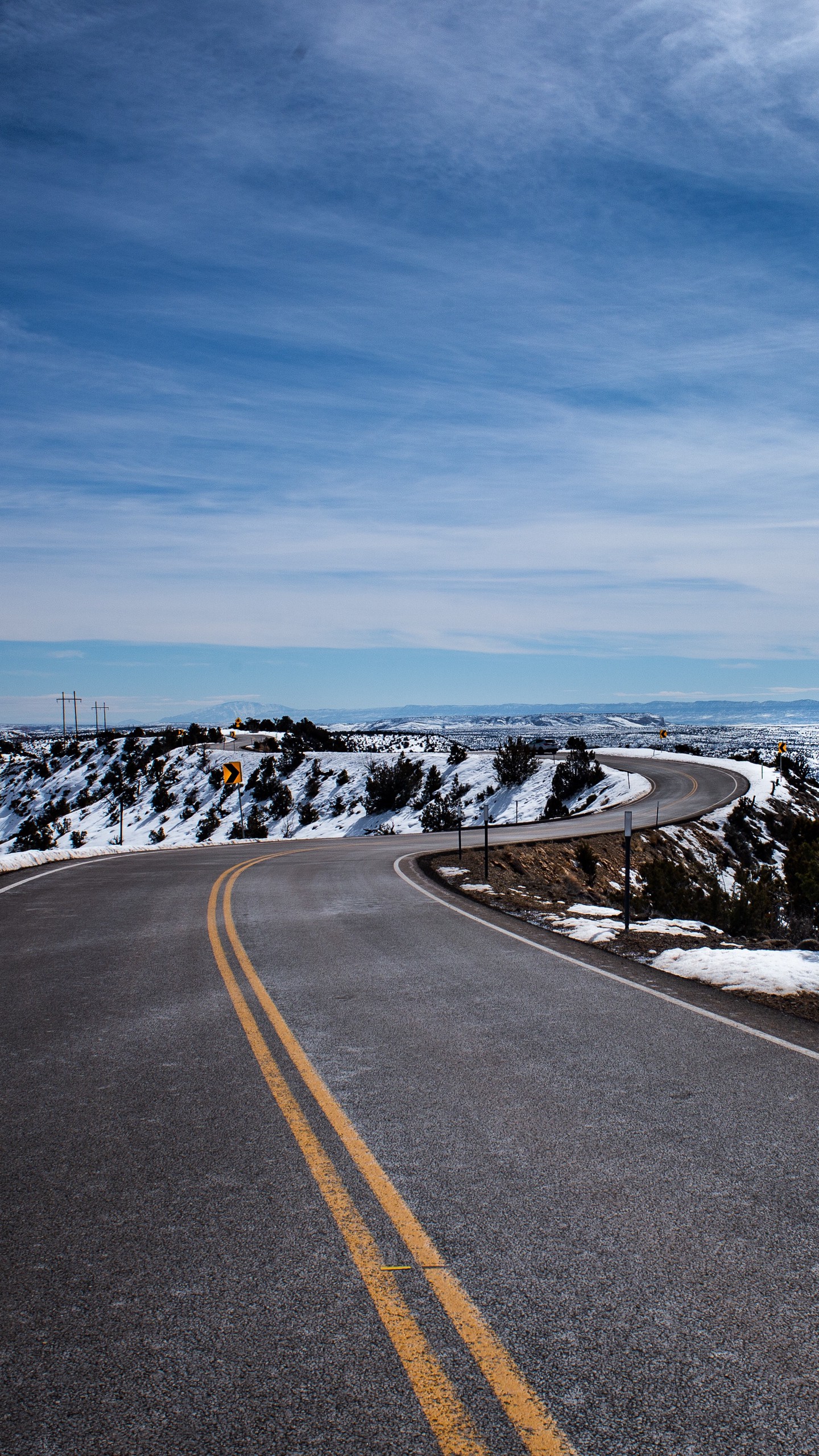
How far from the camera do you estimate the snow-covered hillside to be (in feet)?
163

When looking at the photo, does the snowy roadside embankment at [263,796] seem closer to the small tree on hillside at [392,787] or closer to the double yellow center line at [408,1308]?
the small tree on hillside at [392,787]

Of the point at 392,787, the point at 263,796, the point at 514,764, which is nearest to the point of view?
the point at 392,787

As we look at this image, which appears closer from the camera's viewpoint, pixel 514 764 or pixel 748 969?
pixel 748 969

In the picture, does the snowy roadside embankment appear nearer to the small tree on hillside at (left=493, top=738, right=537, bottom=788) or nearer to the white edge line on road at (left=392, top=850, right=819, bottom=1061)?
the small tree on hillside at (left=493, top=738, right=537, bottom=788)

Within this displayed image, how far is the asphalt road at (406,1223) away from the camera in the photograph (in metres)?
2.86

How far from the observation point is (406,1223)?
157 inches

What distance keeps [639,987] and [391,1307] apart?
579 centimetres

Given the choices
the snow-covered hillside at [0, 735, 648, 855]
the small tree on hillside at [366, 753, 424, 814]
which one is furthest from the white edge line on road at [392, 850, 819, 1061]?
the small tree on hillside at [366, 753, 424, 814]

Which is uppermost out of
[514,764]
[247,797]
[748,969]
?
[748,969]

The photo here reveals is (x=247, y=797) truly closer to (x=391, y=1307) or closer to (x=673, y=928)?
(x=673, y=928)

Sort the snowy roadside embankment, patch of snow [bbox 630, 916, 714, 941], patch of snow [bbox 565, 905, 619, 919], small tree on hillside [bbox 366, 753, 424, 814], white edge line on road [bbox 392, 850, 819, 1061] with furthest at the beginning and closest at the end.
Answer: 1. small tree on hillside [bbox 366, 753, 424, 814]
2. the snowy roadside embankment
3. patch of snow [bbox 565, 905, 619, 919]
4. patch of snow [bbox 630, 916, 714, 941]
5. white edge line on road [bbox 392, 850, 819, 1061]

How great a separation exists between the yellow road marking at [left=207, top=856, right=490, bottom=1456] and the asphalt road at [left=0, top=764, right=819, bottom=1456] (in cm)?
1

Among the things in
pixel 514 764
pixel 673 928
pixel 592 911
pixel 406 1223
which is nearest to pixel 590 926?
pixel 673 928

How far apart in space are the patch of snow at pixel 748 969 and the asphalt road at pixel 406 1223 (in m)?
0.89
